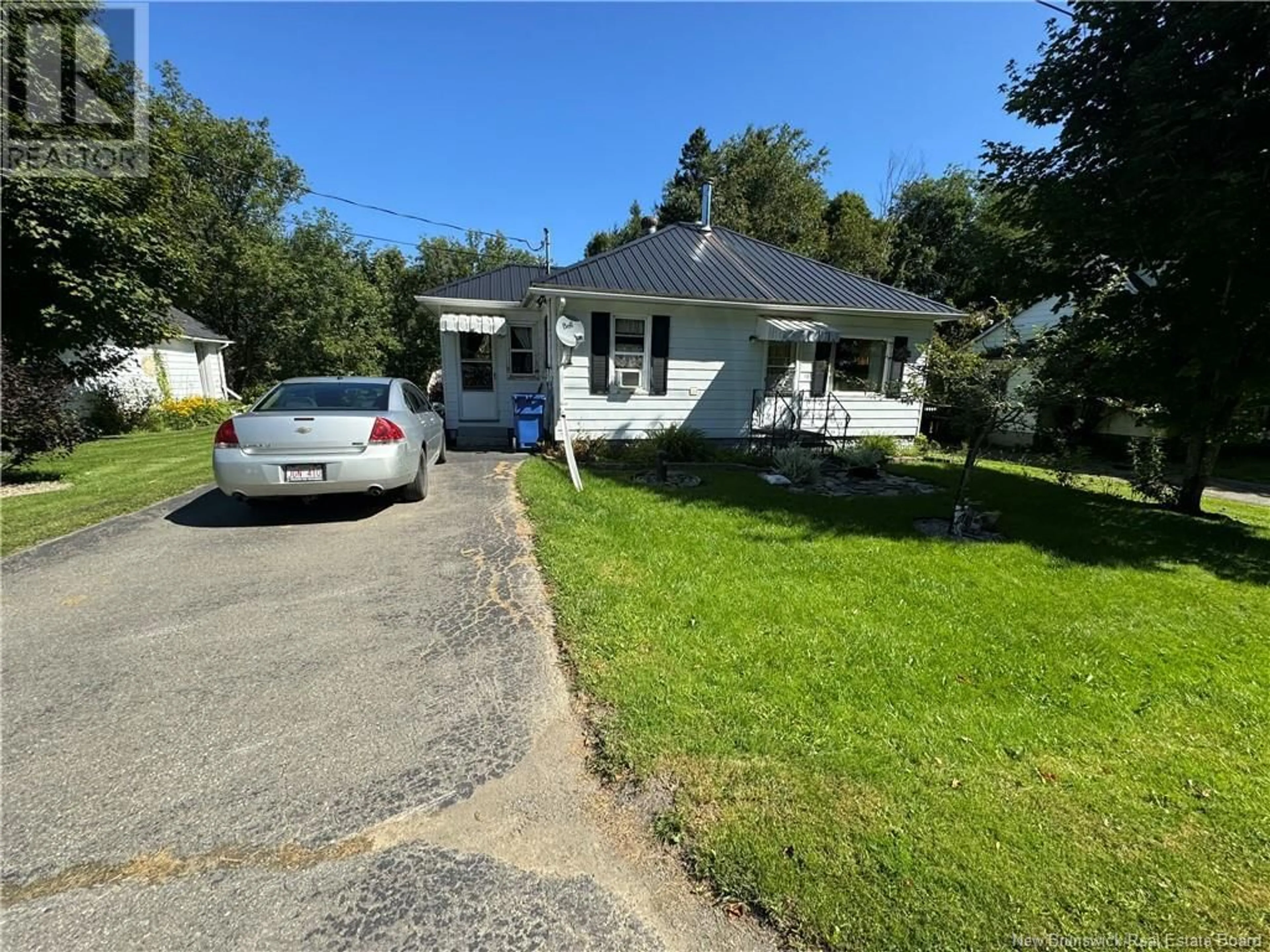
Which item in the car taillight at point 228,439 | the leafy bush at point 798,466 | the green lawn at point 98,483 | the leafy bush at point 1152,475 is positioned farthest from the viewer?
the leafy bush at point 798,466

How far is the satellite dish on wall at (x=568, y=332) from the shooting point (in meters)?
9.31

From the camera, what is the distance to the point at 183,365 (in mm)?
18109

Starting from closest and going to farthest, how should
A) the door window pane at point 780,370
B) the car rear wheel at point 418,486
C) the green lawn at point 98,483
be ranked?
the green lawn at point 98,483
the car rear wheel at point 418,486
the door window pane at point 780,370

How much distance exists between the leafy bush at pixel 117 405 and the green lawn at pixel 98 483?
9.04ft

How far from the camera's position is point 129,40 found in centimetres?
1093

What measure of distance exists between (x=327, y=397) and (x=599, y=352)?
533cm

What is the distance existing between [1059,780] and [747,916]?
1.60 m

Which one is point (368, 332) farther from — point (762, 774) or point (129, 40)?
point (762, 774)

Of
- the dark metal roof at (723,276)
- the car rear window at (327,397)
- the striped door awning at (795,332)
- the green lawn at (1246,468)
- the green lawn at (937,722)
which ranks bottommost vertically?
the green lawn at (937,722)

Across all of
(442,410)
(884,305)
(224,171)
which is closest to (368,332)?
(224,171)

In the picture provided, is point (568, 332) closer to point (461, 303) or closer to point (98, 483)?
point (461, 303)

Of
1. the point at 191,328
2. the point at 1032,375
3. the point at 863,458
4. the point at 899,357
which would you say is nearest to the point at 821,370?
the point at 899,357

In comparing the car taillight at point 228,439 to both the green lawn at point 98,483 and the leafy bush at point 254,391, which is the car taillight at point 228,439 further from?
the leafy bush at point 254,391

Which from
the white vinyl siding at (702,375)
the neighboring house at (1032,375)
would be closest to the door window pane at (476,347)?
the white vinyl siding at (702,375)
